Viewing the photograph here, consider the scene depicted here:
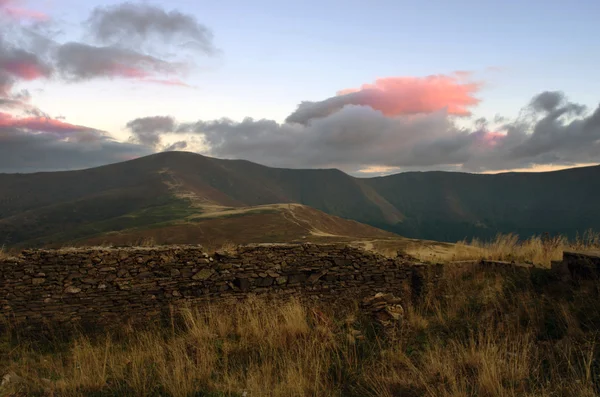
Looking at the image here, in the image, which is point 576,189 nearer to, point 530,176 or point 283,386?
point 530,176

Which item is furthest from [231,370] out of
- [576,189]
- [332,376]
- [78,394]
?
[576,189]

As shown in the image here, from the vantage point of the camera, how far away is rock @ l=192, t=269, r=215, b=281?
7.87 meters

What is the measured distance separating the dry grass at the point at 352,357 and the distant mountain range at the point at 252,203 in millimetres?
43204

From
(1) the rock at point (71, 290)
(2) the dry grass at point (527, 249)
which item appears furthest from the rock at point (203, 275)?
(2) the dry grass at point (527, 249)

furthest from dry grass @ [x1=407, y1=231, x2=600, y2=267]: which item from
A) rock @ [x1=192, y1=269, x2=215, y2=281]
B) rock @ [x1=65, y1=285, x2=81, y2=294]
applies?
rock @ [x1=65, y1=285, x2=81, y2=294]

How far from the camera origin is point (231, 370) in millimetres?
4586

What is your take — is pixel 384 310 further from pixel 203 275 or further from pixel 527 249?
pixel 527 249

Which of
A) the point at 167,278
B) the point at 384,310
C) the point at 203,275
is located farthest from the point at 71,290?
the point at 384,310

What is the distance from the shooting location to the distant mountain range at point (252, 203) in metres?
70.6

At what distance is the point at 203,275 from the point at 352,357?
4249 mm

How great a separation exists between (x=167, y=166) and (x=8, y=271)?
159 meters

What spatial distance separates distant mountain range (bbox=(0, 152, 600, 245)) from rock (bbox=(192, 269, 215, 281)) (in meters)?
41.7

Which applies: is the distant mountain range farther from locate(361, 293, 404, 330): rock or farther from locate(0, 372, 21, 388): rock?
locate(0, 372, 21, 388): rock

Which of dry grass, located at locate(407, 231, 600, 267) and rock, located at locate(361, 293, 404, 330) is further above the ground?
dry grass, located at locate(407, 231, 600, 267)
